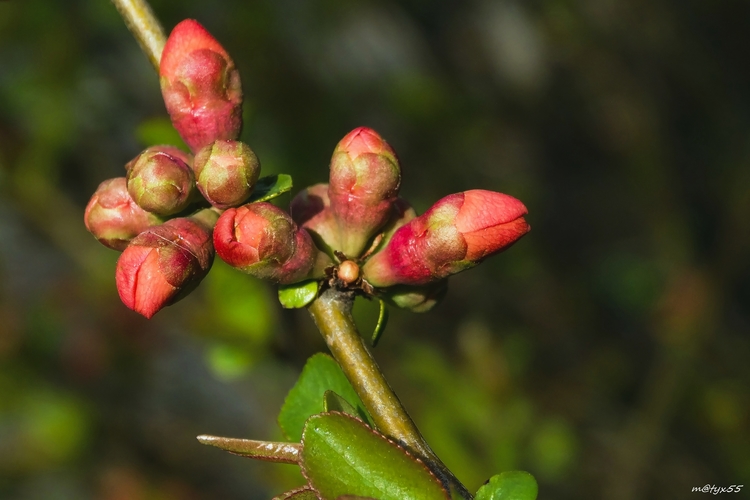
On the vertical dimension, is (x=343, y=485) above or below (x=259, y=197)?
below

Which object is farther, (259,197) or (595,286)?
(595,286)

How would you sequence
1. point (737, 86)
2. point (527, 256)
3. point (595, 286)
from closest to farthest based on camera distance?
point (527, 256)
point (737, 86)
point (595, 286)

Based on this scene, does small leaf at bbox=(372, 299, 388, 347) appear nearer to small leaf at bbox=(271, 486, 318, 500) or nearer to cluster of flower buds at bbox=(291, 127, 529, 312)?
cluster of flower buds at bbox=(291, 127, 529, 312)

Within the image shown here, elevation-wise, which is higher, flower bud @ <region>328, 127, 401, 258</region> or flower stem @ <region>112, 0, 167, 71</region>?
flower stem @ <region>112, 0, 167, 71</region>

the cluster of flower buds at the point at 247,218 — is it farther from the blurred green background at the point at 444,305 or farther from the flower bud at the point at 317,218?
the blurred green background at the point at 444,305

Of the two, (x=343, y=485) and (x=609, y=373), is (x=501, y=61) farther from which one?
(x=343, y=485)

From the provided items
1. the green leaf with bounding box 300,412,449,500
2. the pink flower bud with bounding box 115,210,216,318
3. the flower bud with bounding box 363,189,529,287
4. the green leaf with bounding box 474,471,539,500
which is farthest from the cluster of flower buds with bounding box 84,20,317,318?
the green leaf with bounding box 474,471,539,500

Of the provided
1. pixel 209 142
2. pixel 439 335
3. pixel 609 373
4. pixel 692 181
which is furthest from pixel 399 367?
pixel 692 181

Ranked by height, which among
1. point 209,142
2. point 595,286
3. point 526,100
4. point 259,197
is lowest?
point 595,286
